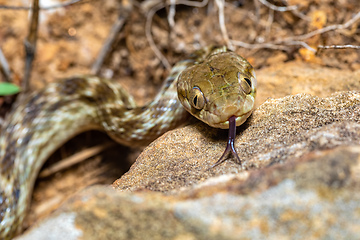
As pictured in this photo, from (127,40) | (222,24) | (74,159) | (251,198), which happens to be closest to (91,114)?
(74,159)

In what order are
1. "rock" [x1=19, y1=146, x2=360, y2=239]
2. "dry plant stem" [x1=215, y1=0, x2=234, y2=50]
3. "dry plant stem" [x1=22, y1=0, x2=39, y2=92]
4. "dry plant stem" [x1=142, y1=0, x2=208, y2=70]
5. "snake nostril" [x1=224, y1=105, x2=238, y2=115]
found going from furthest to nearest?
"dry plant stem" [x1=142, y1=0, x2=208, y2=70], "dry plant stem" [x1=215, y1=0, x2=234, y2=50], "dry plant stem" [x1=22, y1=0, x2=39, y2=92], "snake nostril" [x1=224, y1=105, x2=238, y2=115], "rock" [x1=19, y1=146, x2=360, y2=239]

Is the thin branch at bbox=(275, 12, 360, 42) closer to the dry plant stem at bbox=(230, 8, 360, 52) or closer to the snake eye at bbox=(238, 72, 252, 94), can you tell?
the dry plant stem at bbox=(230, 8, 360, 52)

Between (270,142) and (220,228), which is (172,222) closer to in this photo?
(220,228)

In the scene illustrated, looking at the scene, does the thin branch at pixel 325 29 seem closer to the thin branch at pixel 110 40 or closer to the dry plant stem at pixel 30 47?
the thin branch at pixel 110 40

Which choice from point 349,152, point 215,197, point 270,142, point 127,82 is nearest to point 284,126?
point 270,142

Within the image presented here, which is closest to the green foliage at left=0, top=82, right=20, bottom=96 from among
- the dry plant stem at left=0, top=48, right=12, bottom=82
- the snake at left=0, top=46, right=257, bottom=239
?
the snake at left=0, top=46, right=257, bottom=239

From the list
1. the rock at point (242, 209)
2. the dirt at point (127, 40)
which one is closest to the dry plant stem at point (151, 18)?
the dirt at point (127, 40)
